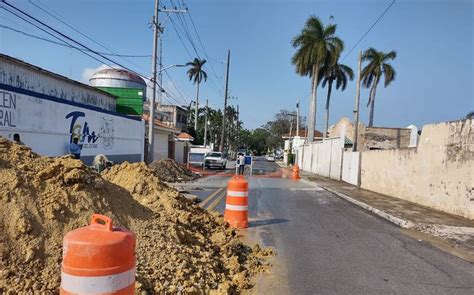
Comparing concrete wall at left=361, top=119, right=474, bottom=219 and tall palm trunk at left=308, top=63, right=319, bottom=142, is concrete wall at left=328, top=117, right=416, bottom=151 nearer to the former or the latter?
tall palm trunk at left=308, top=63, right=319, bottom=142

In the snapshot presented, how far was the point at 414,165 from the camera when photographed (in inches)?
A: 639

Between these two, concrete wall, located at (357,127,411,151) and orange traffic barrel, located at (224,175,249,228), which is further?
concrete wall, located at (357,127,411,151)

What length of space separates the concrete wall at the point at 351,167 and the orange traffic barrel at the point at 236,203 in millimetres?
15958

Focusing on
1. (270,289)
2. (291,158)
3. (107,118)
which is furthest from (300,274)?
(291,158)

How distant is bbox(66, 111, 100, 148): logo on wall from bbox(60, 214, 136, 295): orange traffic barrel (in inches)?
692

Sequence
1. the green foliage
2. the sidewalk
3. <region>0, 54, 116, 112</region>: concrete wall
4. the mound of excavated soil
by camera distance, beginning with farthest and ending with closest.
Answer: the green foliage → <region>0, 54, 116, 112</region>: concrete wall → the sidewalk → the mound of excavated soil

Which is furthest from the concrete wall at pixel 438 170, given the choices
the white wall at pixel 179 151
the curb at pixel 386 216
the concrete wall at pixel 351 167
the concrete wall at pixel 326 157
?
the white wall at pixel 179 151

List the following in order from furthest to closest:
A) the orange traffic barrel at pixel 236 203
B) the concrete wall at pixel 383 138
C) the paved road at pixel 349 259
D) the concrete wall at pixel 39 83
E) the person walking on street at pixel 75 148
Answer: the concrete wall at pixel 383 138, the concrete wall at pixel 39 83, the person walking on street at pixel 75 148, the orange traffic barrel at pixel 236 203, the paved road at pixel 349 259

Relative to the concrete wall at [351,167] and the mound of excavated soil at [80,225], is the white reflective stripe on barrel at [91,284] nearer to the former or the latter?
the mound of excavated soil at [80,225]

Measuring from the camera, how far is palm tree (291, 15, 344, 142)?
155 ft

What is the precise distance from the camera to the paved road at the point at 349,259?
5781 mm

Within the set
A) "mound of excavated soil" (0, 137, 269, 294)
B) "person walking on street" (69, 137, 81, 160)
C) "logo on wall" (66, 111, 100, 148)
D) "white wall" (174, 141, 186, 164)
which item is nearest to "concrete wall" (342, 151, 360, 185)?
"logo on wall" (66, 111, 100, 148)

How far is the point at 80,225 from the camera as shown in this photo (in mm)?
5512

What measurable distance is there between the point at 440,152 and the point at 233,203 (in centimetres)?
827
